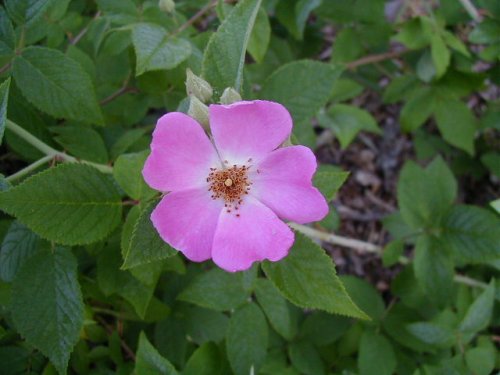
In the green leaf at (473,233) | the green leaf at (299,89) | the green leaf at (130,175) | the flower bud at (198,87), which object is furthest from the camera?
the green leaf at (473,233)

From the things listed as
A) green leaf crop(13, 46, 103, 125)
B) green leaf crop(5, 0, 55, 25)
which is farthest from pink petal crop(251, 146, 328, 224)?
green leaf crop(5, 0, 55, 25)

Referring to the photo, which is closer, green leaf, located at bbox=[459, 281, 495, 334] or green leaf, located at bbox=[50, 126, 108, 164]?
green leaf, located at bbox=[50, 126, 108, 164]

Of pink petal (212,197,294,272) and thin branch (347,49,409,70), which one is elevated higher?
pink petal (212,197,294,272)

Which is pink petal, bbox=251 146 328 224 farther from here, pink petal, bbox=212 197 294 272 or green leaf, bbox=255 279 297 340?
green leaf, bbox=255 279 297 340

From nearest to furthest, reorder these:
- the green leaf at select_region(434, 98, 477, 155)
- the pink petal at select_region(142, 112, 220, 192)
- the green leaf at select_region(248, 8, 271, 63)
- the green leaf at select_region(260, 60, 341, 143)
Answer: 1. the pink petal at select_region(142, 112, 220, 192)
2. the green leaf at select_region(260, 60, 341, 143)
3. the green leaf at select_region(248, 8, 271, 63)
4. the green leaf at select_region(434, 98, 477, 155)

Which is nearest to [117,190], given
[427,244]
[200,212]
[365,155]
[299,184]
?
[200,212]

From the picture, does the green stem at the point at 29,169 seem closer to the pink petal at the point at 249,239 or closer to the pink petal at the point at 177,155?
the pink petal at the point at 177,155

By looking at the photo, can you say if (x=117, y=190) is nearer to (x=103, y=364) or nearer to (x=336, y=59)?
(x=103, y=364)

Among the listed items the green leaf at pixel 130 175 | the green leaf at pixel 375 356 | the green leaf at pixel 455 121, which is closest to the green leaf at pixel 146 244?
the green leaf at pixel 130 175
